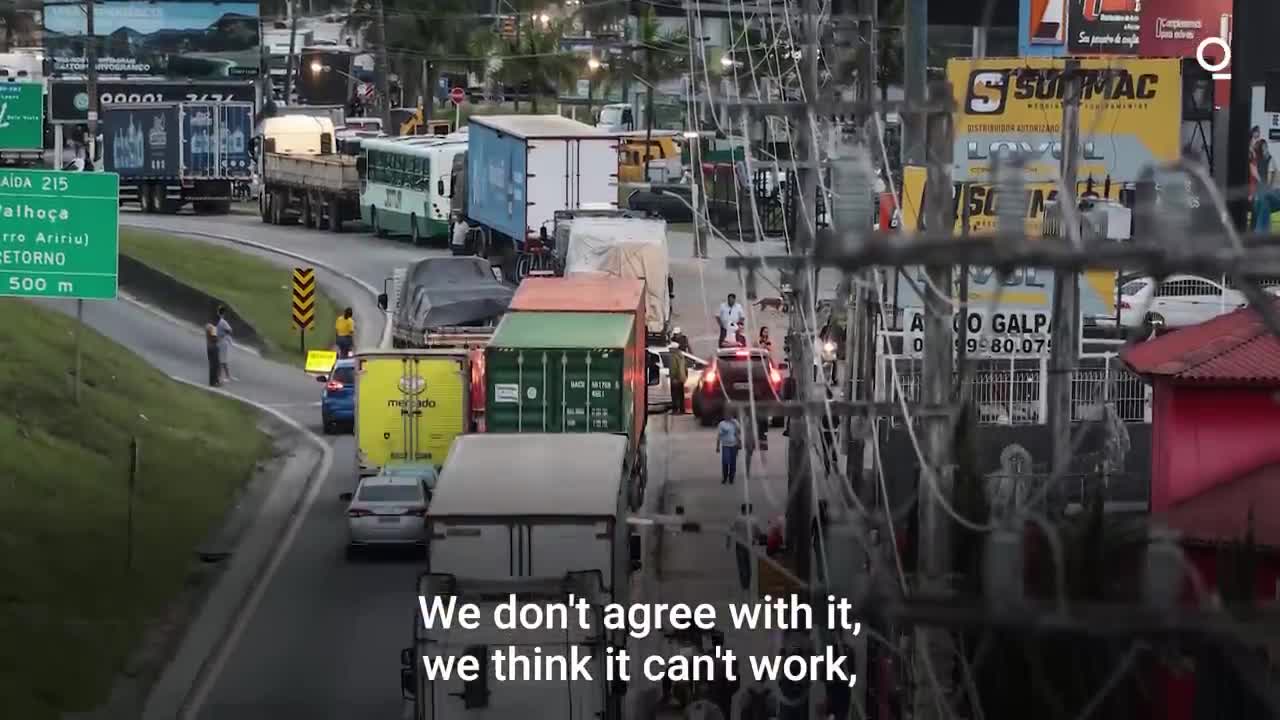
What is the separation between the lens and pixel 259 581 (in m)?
30.0

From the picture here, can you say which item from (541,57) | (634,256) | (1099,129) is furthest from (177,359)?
(541,57)

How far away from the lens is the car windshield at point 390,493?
1221 inches

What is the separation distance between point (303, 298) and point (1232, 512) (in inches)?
1217

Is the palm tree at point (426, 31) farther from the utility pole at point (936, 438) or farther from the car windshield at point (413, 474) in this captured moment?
the utility pole at point (936, 438)

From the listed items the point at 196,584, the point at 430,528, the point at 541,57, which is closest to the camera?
the point at 430,528

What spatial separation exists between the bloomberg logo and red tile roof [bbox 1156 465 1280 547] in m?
23.9

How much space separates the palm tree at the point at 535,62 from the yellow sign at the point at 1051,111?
200ft

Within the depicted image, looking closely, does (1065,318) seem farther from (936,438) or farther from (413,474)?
(413,474)

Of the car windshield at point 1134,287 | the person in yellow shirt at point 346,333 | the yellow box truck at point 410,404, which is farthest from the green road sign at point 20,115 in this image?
the car windshield at point 1134,287

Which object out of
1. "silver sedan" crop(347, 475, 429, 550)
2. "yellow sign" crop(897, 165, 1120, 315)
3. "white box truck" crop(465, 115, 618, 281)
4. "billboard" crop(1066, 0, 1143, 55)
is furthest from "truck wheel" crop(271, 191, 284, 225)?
"silver sedan" crop(347, 475, 429, 550)

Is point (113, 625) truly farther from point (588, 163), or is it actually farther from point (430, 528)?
point (588, 163)

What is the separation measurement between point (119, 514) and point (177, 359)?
1669cm

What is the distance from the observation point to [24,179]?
3222cm

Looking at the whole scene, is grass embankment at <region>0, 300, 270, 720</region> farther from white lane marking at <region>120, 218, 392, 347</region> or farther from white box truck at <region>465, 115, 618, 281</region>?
white box truck at <region>465, 115, 618, 281</region>
